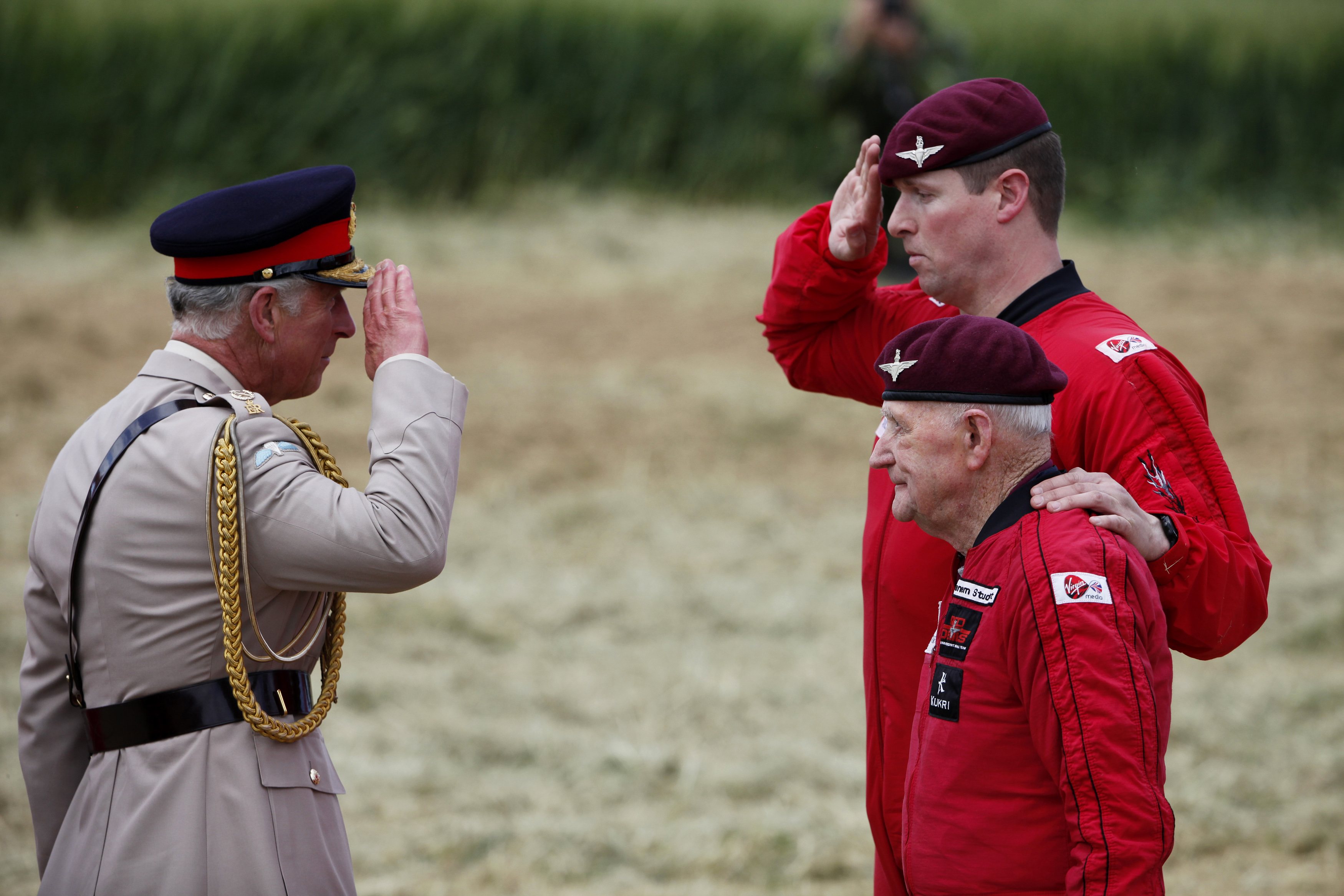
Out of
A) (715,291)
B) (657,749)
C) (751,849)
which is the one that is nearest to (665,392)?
(715,291)

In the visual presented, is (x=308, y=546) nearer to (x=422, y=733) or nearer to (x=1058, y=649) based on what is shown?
(x=1058, y=649)

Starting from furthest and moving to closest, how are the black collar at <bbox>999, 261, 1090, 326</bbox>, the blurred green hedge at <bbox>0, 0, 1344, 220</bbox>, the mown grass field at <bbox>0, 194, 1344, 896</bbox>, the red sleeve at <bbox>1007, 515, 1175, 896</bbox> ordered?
the blurred green hedge at <bbox>0, 0, 1344, 220</bbox>
the mown grass field at <bbox>0, 194, 1344, 896</bbox>
the black collar at <bbox>999, 261, 1090, 326</bbox>
the red sleeve at <bbox>1007, 515, 1175, 896</bbox>

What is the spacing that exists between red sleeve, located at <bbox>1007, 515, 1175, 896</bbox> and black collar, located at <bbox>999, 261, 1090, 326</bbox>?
0.44m

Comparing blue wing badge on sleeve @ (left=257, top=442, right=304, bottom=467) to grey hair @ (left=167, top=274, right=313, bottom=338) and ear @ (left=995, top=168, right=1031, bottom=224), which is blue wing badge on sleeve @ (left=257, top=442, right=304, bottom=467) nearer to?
grey hair @ (left=167, top=274, right=313, bottom=338)

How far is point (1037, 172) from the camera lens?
1868 mm

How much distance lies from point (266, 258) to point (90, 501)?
14.7 inches

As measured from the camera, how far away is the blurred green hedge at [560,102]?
9.29 m

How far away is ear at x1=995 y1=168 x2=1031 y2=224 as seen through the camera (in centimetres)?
185

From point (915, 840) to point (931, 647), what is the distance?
222 millimetres

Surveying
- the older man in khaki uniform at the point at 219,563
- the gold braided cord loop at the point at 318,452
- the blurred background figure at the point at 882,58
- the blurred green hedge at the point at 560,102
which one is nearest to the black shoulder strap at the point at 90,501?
the older man in khaki uniform at the point at 219,563

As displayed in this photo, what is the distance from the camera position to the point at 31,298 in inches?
294

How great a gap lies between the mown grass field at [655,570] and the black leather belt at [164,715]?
1668mm

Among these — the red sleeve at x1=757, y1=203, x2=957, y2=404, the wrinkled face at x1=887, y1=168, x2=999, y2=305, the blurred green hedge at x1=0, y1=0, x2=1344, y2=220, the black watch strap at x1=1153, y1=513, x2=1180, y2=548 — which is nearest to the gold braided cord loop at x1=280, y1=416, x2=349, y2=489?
the red sleeve at x1=757, y1=203, x2=957, y2=404

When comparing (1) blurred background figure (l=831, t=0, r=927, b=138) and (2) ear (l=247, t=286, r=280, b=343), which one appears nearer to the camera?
(2) ear (l=247, t=286, r=280, b=343)
